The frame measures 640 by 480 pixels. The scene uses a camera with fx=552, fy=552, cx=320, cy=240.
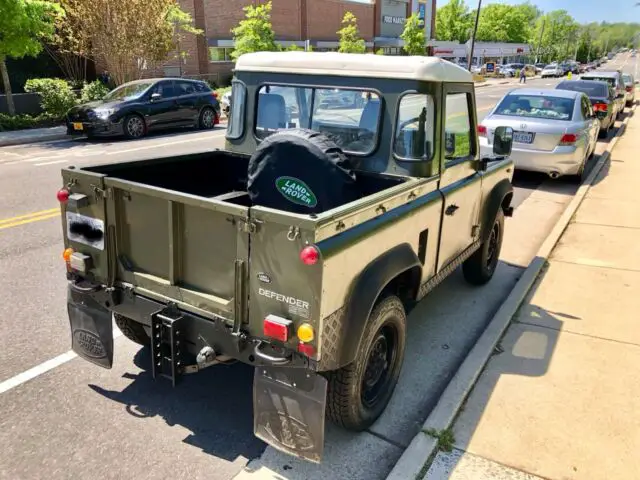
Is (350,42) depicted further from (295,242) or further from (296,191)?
(295,242)

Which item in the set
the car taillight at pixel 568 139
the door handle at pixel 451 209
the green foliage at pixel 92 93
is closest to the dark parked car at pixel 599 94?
the car taillight at pixel 568 139

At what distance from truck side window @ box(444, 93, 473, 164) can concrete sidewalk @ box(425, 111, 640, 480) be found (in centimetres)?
163

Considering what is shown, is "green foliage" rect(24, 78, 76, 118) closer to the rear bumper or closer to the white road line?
the white road line

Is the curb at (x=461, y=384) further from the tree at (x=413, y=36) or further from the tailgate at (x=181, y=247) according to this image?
the tree at (x=413, y=36)

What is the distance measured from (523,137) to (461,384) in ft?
24.9

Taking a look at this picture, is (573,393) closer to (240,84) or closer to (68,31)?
(240,84)

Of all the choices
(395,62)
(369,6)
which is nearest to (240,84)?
(395,62)

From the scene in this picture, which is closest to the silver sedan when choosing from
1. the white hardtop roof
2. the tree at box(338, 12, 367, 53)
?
the white hardtop roof

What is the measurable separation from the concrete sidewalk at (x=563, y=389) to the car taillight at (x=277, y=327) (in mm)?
1199

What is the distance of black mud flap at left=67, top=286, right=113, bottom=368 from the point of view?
3.57 m

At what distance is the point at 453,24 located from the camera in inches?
3393

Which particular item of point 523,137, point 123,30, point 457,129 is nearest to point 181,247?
point 457,129

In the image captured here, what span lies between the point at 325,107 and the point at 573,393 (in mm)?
2762

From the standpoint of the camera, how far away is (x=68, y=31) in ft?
63.9
